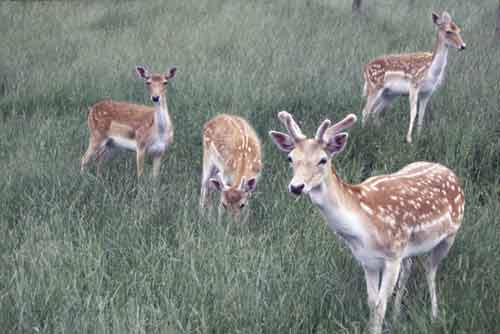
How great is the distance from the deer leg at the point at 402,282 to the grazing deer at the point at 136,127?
2.85m

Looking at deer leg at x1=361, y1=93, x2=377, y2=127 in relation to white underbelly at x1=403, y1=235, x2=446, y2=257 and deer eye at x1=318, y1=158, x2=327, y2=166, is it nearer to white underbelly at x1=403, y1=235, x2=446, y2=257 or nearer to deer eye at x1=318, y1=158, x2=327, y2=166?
white underbelly at x1=403, y1=235, x2=446, y2=257

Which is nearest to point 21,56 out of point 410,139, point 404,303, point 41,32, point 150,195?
point 41,32

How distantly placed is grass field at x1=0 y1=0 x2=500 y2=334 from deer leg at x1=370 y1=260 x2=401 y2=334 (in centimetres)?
17

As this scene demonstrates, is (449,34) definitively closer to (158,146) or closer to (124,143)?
(158,146)

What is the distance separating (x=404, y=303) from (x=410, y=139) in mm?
2514

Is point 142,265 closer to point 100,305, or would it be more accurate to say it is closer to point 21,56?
point 100,305

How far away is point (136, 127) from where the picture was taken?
6.77 m

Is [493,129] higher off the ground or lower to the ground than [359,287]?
higher

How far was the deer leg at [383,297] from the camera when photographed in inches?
138

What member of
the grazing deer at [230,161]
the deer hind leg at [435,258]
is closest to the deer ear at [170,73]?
the grazing deer at [230,161]

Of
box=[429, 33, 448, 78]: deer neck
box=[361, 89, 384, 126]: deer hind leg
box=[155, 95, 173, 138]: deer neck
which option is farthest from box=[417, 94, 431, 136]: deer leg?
box=[155, 95, 173, 138]: deer neck

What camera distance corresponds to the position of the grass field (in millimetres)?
3684

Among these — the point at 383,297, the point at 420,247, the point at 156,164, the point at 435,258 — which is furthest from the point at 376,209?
→ the point at 156,164

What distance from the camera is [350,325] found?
3.68 meters
